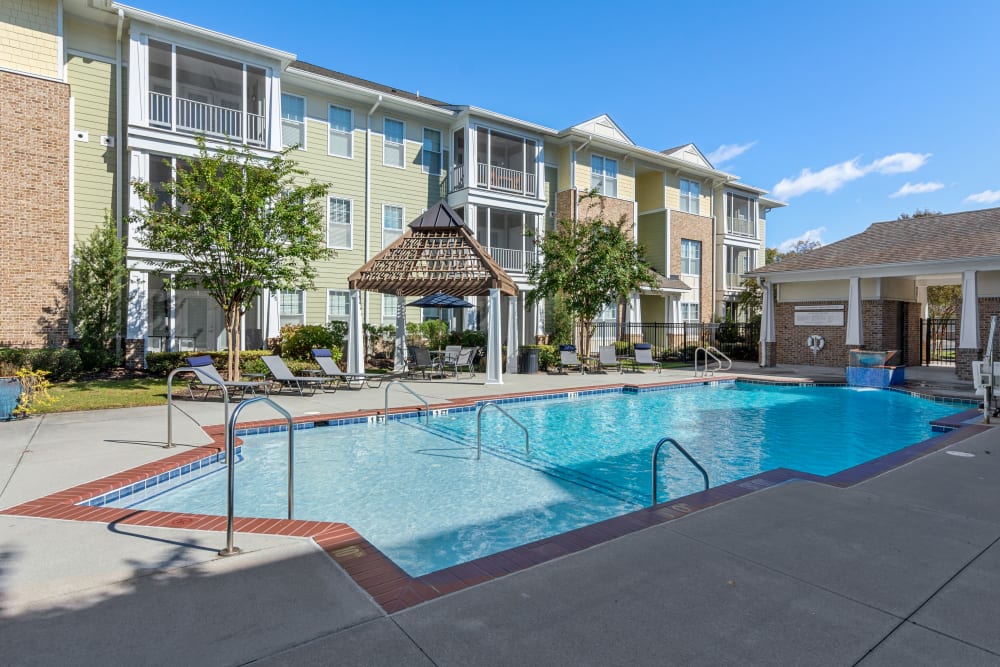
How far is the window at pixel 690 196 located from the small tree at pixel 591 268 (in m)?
11.2

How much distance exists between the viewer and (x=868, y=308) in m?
18.8

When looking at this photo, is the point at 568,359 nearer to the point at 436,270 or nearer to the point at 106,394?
the point at 436,270

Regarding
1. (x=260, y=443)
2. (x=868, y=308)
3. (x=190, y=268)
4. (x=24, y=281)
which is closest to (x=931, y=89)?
(x=868, y=308)

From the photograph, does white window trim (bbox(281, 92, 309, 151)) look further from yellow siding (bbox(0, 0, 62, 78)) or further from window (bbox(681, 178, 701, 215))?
window (bbox(681, 178, 701, 215))

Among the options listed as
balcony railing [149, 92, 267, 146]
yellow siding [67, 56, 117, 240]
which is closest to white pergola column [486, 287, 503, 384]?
balcony railing [149, 92, 267, 146]

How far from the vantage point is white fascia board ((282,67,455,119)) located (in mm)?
18141

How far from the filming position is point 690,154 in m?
29.1

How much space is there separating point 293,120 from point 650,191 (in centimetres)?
1808

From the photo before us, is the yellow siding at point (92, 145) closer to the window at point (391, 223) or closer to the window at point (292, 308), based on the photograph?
the window at point (292, 308)

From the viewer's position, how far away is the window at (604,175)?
24953mm

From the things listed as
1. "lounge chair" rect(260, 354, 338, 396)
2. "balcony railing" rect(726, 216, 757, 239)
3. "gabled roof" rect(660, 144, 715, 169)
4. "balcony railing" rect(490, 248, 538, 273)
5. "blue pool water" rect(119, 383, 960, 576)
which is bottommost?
"blue pool water" rect(119, 383, 960, 576)

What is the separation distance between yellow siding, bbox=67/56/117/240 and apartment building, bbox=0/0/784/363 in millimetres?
34

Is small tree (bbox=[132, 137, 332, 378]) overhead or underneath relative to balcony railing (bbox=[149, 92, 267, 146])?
underneath

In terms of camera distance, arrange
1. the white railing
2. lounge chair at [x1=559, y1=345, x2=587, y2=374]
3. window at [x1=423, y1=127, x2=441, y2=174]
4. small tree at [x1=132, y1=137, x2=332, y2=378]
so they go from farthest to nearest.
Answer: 1. window at [x1=423, y1=127, x2=441, y2=174]
2. the white railing
3. lounge chair at [x1=559, y1=345, x2=587, y2=374]
4. small tree at [x1=132, y1=137, x2=332, y2=378]
